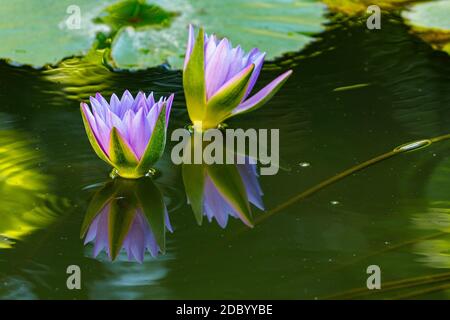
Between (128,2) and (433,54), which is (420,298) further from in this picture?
(128,2)

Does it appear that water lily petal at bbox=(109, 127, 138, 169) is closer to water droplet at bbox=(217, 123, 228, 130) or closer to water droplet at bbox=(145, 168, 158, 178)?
water droplet at bbox=(145, 168, 158, 178)

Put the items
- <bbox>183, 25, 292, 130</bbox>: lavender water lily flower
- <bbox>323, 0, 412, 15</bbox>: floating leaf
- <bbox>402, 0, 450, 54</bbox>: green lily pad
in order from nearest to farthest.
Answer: <bbox>183, 25, 292, 130</bbox>: lavender water lily flower, <bbox>402, 0, 450, 54</bbox>: green lily pad, <bbox>323, 0, 412, 15</bbox>: floating leaf

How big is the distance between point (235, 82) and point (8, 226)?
52 cm

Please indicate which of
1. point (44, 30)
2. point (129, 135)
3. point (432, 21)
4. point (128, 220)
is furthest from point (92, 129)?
point (432, 21)

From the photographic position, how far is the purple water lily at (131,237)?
51.1 inches

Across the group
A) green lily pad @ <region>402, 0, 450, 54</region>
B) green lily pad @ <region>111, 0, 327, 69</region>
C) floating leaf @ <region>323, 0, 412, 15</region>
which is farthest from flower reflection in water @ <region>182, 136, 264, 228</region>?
floating leaf @ <region>323, 0, 412, 15</region>

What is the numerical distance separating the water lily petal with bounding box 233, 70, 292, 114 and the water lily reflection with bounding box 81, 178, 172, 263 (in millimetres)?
297

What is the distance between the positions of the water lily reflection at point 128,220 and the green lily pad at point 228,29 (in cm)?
59

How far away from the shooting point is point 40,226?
136 cm

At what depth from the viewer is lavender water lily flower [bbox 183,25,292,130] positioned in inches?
64.7

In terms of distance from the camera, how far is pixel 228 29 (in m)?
2.15

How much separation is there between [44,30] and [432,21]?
976mm

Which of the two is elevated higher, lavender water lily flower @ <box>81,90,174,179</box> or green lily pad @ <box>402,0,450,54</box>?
green lily pad @ <box>402,0,450,54</box>
